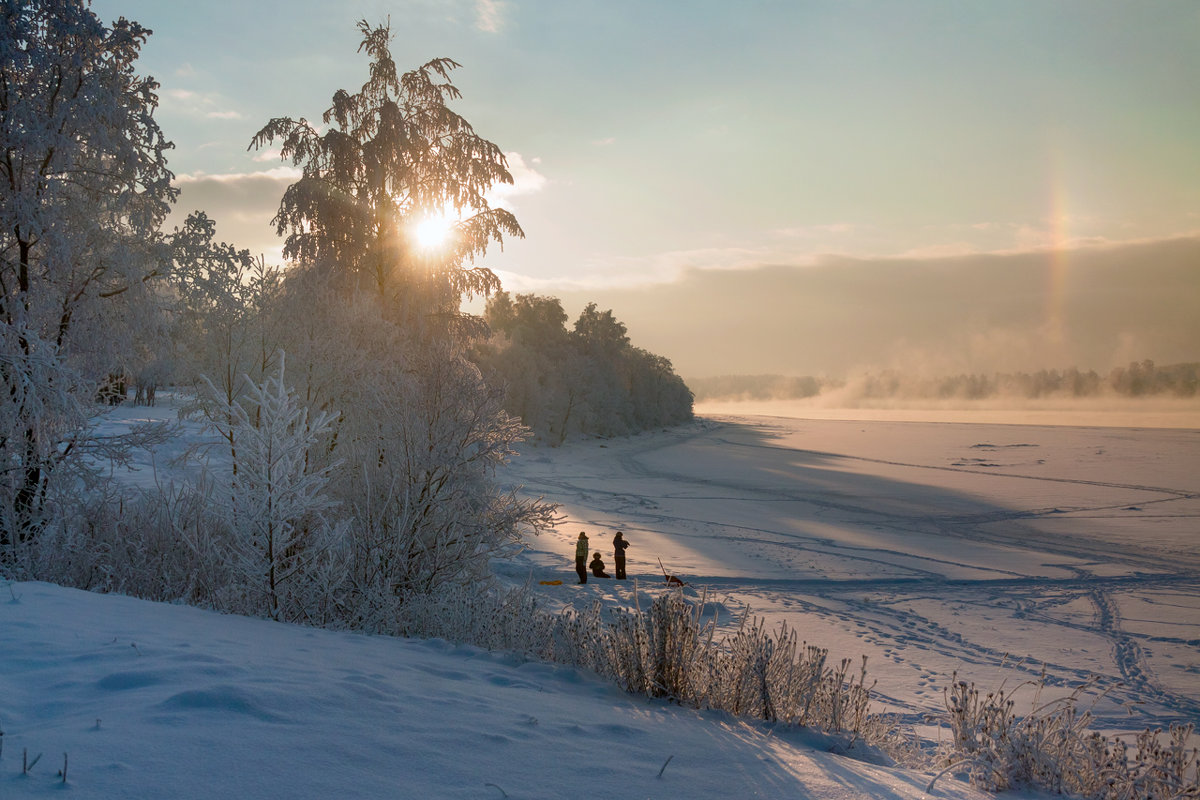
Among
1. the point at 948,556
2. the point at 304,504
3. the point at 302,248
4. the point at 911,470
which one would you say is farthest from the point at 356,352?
the point at 911,470

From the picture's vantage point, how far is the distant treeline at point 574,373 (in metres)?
47.1

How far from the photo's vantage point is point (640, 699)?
4531mm

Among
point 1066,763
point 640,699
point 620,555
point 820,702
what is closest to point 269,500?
point 640,699

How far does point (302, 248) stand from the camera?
43.1ft

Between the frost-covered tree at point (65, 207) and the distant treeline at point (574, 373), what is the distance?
30682 millimetres

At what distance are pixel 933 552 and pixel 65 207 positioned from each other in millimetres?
19984

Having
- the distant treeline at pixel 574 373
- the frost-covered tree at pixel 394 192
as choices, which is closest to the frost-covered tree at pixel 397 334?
the frost-covered tree at pixel 394 192

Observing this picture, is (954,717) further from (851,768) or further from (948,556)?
(948,556)

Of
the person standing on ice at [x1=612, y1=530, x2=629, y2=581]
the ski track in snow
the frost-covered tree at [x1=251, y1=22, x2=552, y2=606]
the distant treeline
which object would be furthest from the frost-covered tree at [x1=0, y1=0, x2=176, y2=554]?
the distant treeline

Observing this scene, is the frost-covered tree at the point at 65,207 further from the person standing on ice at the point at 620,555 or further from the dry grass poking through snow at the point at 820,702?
→ the person standing on ice at the point at 620,555

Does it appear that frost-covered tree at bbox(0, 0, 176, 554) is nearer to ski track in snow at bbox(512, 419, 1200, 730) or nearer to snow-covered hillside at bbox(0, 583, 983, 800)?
snow-covered hillside at bbox(0, 583, 983, 800)

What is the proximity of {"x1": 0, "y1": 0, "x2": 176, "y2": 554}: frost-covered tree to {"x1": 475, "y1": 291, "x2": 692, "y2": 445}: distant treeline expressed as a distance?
30.7 meters

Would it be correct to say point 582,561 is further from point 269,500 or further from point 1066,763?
point 1066,763

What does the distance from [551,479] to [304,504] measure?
27453 mm
